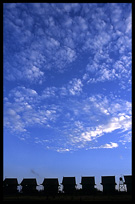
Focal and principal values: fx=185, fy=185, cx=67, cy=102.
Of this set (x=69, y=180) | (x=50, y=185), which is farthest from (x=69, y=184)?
(x=50, y=185)

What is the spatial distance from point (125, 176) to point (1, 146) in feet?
167

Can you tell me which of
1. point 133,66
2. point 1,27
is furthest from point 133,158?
point 1,27

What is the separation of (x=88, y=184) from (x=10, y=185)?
2351 cm

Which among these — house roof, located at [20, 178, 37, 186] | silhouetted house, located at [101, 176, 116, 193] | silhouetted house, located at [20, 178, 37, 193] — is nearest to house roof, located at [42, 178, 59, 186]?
silhouetted house, located at [20, 178, 37, 193]

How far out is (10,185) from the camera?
183 ft

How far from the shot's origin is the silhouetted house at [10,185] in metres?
54.6

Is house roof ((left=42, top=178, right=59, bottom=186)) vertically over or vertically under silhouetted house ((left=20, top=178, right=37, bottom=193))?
over

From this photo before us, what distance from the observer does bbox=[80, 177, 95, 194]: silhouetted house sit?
52850mm

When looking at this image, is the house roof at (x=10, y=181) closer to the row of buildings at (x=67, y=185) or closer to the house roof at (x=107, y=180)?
the row of buildings at (x=67, y=185)

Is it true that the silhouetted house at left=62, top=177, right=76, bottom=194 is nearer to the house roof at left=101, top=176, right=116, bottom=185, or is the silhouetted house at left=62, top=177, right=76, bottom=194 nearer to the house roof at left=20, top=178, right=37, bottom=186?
the house roof at left=101, top=176, right=116, bottom=185

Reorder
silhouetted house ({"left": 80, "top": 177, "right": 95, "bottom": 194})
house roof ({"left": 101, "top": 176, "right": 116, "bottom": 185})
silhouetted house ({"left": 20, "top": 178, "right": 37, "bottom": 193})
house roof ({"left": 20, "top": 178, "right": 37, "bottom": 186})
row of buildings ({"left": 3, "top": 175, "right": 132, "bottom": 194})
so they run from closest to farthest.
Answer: silhouetted house ({"left": 80, "top": 177, "right": 95, "bottom": 194})
row of buildings ({"left": 3, "top": 175, "right": 132, "bottom": 194})
house roof ({"left": 101, "top": 176, "right": 116, "bottom": 185})
silhouetted house ({"left": 20, "top": 178, "right": 37, "bottom": 193})
house roof ({"left": 20, "top": 178, "right": 37, "bottom": 186})

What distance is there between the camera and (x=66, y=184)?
55.2 meters

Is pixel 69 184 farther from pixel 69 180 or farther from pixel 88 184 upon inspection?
pixel 88 184

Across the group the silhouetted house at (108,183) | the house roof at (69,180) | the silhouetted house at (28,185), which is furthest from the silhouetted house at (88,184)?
the silhouetted house at (28,185)
